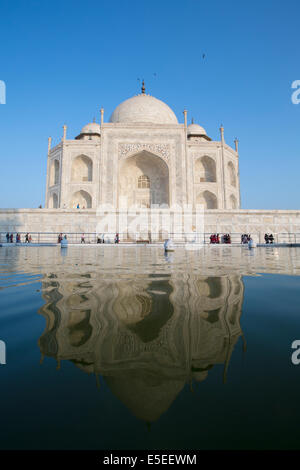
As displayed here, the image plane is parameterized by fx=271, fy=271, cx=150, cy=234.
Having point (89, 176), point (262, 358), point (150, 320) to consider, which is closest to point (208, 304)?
point (150, 320)

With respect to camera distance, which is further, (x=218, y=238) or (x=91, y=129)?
(x=91, y=129)

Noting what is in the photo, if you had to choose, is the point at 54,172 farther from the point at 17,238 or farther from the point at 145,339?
the point at 145,339

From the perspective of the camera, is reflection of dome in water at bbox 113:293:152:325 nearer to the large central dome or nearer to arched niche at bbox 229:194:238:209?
arched niche at bbox 229:194:238:209

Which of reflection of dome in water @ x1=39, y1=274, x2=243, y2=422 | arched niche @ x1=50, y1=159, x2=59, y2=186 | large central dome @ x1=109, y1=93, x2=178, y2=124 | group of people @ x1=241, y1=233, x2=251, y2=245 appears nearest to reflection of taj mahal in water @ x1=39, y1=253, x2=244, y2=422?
reflection of dome in water @ x1=39, y1=274, x2=243, y2=422

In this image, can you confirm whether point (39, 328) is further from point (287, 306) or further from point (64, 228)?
point (64, 228)

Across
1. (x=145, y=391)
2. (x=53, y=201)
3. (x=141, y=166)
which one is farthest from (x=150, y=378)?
(x=53, y=201)

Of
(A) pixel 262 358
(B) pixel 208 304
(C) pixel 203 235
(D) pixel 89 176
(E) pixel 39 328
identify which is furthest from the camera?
(D) pixel 89 176
